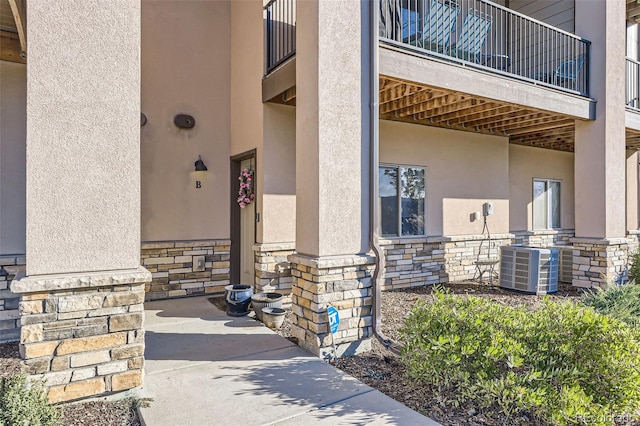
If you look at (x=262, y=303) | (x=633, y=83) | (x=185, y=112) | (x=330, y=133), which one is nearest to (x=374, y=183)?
(x=330, y=133)

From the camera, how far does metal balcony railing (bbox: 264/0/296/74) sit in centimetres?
607

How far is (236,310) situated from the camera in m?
5.55

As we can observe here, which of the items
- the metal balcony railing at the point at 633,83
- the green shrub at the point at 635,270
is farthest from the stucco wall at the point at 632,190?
the green shrub at the point at 635,270

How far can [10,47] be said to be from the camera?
457cm

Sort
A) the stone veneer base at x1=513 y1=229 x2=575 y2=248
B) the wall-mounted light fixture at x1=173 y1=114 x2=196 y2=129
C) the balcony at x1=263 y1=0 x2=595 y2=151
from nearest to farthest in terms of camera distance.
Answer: the balcony at x1=263 y1=0 x2=595 y2=151 → the wall-mounted light fixture at x1=173 y1=114 x2=196 y2=129 → the stone veneer base at x1=513 y1=229 x2=575 y2=248

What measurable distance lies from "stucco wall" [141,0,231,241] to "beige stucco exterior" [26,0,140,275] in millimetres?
3433

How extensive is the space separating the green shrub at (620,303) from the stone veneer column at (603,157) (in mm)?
1937

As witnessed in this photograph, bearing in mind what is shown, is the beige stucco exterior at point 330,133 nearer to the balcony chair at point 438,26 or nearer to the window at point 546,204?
the balcony chair at point 438,26

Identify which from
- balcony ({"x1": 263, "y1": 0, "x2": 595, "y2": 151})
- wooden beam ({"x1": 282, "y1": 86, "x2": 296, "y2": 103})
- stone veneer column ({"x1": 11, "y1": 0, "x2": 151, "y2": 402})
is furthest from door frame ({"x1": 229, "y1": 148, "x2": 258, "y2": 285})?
stone veneer column ({"x1": 11, "y1": 0, "x2": 151, "y2": 402})

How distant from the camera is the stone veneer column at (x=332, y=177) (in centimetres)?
Answer: 407

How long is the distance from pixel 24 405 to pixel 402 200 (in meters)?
6.41

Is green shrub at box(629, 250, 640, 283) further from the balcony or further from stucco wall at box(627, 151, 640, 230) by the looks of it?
stucco wall at box(627, 151, 640, 230)

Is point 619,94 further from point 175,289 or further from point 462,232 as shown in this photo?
point 175,289

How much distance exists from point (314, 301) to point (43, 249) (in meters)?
2.37
